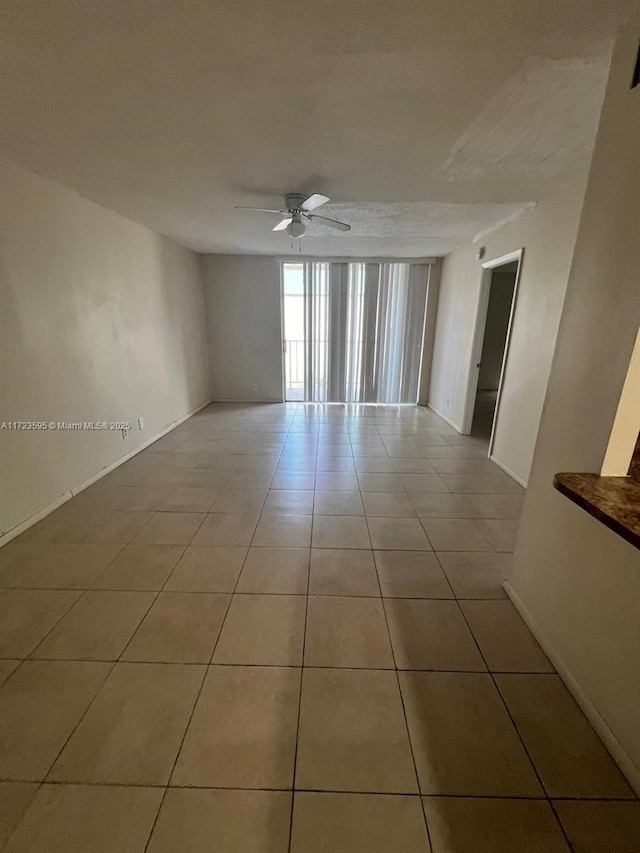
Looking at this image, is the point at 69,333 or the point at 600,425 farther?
the point at 69,333

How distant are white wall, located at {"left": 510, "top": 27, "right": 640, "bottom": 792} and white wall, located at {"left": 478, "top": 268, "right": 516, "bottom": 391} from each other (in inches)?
218

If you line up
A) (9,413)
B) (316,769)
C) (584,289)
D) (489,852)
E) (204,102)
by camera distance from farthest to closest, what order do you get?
A: (9,413) < (204,102) < (584,289) < (316,769) < (489,852)

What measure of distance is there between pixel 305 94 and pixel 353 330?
4122 millimetres

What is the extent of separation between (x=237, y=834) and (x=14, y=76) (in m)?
2.80

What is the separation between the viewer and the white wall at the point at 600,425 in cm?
109

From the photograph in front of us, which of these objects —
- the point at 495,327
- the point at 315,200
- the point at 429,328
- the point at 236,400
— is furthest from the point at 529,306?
the point at 236,400

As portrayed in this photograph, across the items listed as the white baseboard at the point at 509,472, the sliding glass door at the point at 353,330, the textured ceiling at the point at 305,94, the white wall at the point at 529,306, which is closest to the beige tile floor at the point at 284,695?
the white baseboard at the point at 509,472

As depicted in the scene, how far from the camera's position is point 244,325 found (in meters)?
5.68

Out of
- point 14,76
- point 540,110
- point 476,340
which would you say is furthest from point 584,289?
point 476,340

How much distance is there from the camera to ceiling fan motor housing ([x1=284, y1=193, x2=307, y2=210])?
264 centimetres

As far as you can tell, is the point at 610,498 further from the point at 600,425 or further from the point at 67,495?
the point at 67,495

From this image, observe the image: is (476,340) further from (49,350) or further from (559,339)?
(49,350)

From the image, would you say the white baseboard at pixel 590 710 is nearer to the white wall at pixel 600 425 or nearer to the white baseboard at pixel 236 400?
the white wall at pixel 600 425

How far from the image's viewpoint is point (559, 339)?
57.0 inches
